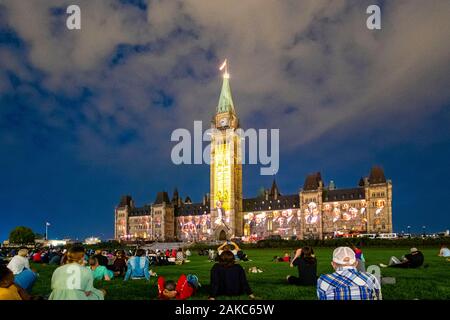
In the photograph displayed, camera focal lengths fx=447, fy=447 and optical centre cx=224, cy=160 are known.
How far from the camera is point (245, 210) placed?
139 metres

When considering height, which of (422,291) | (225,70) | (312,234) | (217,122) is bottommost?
(312,234)

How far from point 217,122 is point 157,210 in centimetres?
3928

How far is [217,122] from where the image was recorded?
135000 millimetres

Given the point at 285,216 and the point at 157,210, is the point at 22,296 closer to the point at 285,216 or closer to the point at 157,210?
the point at 285,216

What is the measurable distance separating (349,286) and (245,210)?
431 feet

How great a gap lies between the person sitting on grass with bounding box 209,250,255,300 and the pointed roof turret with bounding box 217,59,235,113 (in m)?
122

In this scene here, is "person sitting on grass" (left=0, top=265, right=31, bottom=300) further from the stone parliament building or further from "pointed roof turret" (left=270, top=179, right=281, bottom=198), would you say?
"pointed roof turret" (left=270, top=179, right=281, bottom=198)

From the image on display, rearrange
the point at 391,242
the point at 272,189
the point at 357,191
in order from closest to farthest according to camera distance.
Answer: the point at 391,242, the point at 357,191, the point at 272,189

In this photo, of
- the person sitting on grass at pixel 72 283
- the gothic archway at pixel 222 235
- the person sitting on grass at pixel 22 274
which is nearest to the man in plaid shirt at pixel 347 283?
the person sitting on grass at pixel 72 283

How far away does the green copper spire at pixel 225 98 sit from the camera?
5305 inches

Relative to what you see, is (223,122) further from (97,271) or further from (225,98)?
(97,271)

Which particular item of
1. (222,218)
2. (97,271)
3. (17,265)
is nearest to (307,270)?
(97,271)

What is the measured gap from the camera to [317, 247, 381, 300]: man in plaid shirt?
7.96 meters
